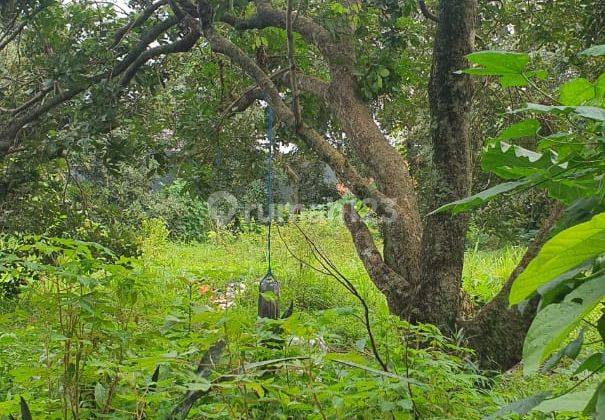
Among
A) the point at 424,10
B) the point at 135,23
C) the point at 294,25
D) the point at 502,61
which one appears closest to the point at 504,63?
the point at 502,61

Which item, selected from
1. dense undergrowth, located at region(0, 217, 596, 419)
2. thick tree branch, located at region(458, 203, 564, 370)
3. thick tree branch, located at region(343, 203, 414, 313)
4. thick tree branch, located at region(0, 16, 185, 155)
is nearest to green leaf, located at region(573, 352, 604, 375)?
dense undergrowth, located at region(0, 217, 596, 419)

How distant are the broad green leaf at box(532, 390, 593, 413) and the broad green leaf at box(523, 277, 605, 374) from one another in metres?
0.15

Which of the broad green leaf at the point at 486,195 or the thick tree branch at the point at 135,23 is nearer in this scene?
the broad green leaf at the point at 486,195

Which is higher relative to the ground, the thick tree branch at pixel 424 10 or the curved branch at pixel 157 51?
the thick tree branch at pixel 424 10

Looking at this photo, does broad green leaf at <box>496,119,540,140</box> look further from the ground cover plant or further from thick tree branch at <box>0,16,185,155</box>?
thick tree branch at <box>0,16,185,155</box>

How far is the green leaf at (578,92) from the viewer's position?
0.65m

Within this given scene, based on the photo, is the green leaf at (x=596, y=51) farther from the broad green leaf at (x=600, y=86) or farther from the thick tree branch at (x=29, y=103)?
the thick tree branch at (x=29, y=103)

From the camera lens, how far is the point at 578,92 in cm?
66

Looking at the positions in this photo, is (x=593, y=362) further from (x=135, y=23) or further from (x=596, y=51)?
(x=135, y=23)

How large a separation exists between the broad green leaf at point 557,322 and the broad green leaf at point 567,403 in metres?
0.15

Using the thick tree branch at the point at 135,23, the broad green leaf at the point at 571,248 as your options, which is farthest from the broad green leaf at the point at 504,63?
the thick tree branch at the point at 135,23

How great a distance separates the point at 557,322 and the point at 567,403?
0.69 ft

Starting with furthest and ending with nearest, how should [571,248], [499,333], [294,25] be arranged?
[294,25], [499,333], [571,248]

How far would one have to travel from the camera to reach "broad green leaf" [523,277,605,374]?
40cm
